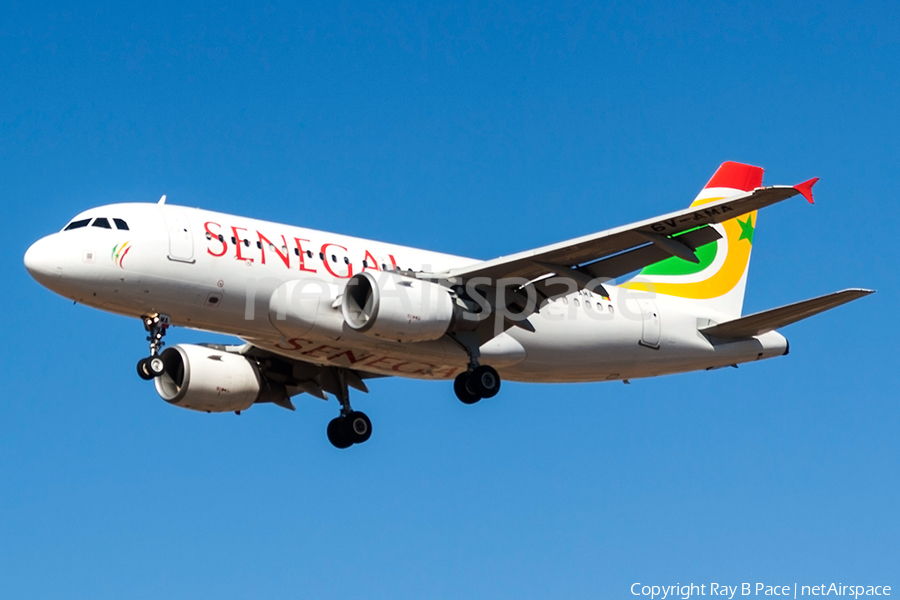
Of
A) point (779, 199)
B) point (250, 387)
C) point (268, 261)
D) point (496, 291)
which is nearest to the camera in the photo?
point (779, 199)

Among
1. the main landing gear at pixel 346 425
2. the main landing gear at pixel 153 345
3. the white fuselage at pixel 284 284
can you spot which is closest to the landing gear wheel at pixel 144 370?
the main landing gear at pixel 153 345

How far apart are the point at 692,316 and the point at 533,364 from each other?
5468mm

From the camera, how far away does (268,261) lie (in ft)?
90.5

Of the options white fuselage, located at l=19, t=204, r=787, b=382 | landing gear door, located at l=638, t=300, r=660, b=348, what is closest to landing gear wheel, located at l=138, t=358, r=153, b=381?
white fuselage, located at l=19, t=204, r=787, b=382

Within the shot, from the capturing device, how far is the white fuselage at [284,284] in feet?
86.7

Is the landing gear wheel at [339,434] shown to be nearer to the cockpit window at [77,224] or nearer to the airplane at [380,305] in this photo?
the airplane at [380,305]

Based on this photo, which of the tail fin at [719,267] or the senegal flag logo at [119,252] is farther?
the tail fin at [719,267]

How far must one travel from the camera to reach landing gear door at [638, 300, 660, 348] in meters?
32.8

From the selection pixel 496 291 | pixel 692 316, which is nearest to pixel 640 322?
pixel 692 316

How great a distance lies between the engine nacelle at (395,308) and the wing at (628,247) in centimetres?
122

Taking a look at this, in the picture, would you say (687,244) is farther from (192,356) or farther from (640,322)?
(192,356)

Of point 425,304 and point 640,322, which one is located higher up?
point 640,322

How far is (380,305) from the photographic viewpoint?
2739 centimetres

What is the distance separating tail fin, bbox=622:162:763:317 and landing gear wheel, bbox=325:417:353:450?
9115 mm
